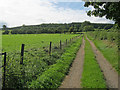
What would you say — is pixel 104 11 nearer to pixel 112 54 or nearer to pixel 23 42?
pixel 112 54

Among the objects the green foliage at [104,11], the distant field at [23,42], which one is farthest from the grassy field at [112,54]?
the distant field at [23,42]

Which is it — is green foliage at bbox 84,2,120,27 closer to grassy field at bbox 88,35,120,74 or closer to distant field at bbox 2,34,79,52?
grassy field at bbox 88,35,120,74

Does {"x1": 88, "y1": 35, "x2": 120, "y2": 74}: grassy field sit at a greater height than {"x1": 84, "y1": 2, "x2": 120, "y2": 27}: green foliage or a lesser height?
lesser

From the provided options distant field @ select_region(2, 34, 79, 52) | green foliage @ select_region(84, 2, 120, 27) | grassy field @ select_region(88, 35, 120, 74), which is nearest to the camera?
green foliage @ select_region(84, 2, 120, 27)

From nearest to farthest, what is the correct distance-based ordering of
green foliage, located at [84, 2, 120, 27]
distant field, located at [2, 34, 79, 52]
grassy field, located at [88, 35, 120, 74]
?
green foliage, located at [84, 2, 120, 27], grassy field, located at [88, 35, 120, 74], distant field, located at [2, 34, 79, 52]

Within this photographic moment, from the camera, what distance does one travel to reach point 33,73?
6.93m

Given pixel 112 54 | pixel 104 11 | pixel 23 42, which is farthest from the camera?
pixel 23 42

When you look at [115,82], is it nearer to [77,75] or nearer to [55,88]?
[77,75]

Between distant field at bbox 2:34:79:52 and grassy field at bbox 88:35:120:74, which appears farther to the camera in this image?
distant field at bbox 2:34:79:52

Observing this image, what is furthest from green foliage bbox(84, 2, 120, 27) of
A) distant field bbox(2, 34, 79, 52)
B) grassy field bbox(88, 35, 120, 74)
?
distant field bbox(2, 34, 79, 52)

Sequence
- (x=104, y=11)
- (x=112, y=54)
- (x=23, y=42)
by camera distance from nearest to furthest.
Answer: (x=104, y=11) → (x=112, y=54) → (x=23, y=42)

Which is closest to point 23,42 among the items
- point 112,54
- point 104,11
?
point 112,54

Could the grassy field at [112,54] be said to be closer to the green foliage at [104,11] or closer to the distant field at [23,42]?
the green foliage at [104,11]

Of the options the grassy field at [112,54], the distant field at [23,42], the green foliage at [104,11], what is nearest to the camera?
the green foliage at [104,11]
